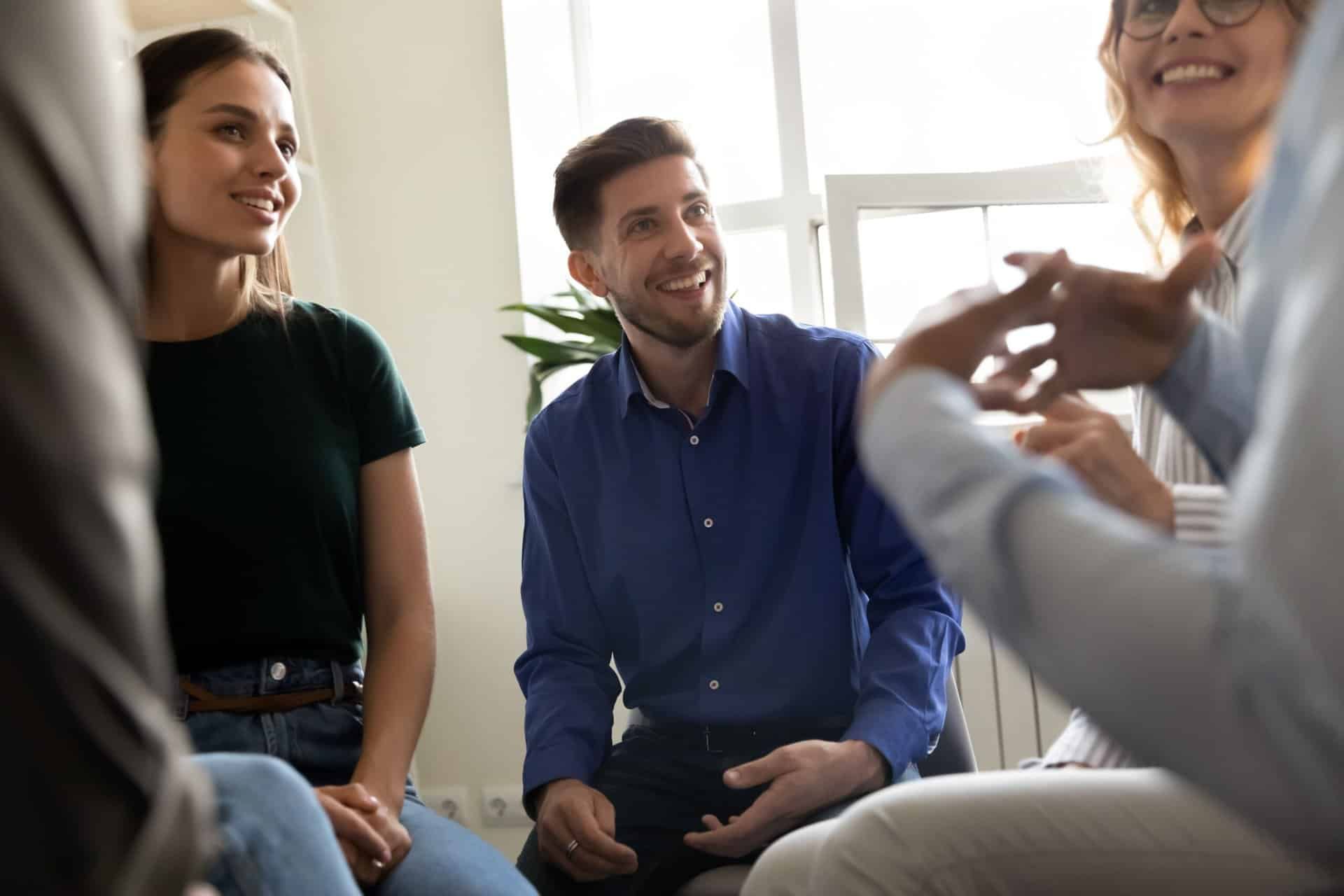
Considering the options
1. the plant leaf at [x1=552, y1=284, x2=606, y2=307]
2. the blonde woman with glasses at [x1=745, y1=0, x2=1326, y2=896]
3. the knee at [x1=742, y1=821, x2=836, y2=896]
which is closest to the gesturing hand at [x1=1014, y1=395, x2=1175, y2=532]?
the blonde woman with glasses at [x1=745, y1=0, x2=1326, y2=896]

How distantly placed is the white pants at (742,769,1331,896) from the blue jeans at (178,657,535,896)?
361 millimetres

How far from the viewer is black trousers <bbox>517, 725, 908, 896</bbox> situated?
4.94 feet

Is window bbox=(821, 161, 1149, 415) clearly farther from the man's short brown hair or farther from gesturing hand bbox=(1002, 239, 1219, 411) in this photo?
gesturing hand bbox=(1002, 239, 1219, 411)

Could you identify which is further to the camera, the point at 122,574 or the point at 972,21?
the point at 972,21

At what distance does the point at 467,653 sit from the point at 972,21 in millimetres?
2021

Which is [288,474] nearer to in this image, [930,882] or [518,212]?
[930,882]

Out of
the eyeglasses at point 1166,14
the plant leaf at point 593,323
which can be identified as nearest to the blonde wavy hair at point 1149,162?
the eyeglasses at point 1166,14

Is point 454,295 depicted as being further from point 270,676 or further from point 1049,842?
point 1049,842

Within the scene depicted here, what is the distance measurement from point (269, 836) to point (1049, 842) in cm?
59

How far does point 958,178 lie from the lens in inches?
98.4

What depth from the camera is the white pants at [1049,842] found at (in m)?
0.90

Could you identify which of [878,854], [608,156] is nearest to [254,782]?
[878,854]

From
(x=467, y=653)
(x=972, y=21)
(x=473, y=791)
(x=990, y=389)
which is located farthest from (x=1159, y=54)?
(x=473, y=791)

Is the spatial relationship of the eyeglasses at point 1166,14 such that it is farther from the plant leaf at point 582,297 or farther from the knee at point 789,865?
the plant leaf at point 582,297
